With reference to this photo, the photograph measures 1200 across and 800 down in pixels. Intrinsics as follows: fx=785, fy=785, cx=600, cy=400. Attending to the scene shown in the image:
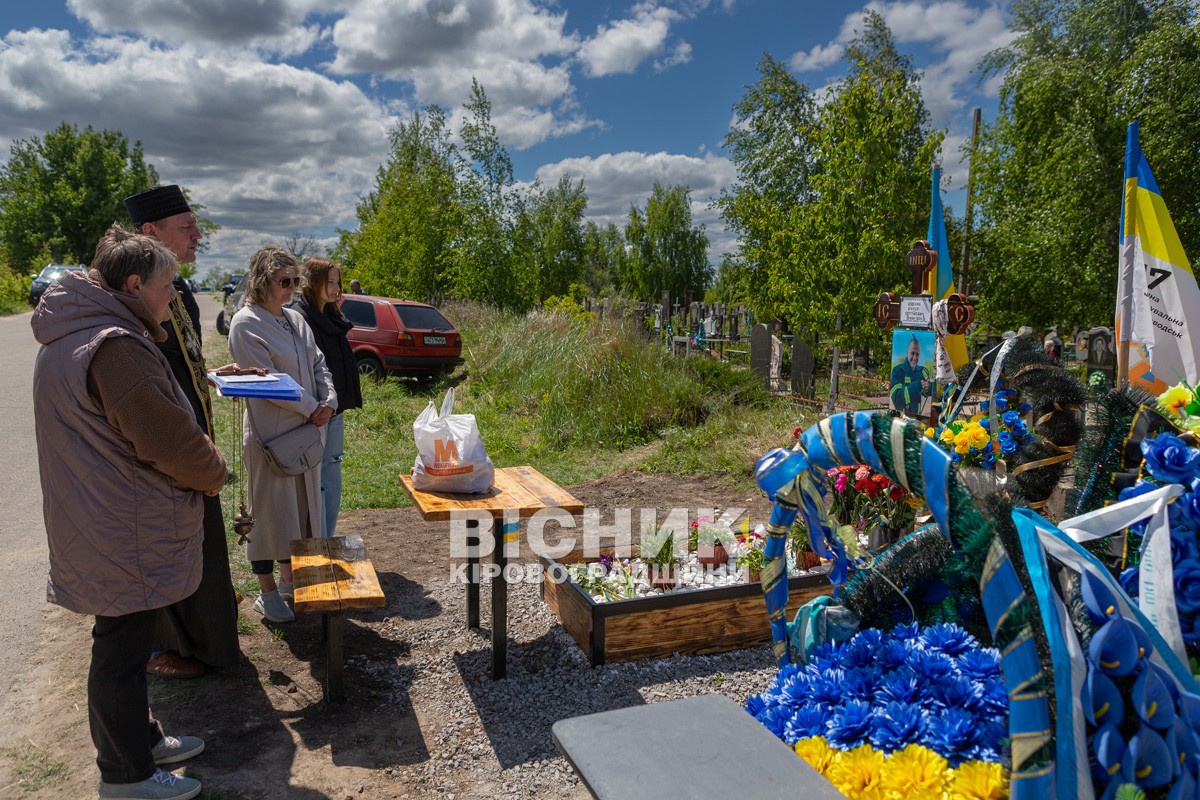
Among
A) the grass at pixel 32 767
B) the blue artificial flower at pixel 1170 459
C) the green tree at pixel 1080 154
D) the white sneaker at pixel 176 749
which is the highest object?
the green tree at pixel 1080 154

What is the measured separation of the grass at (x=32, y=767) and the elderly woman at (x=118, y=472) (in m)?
0.43

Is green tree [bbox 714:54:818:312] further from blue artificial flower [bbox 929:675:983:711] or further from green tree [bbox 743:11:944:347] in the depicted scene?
blue artificial flower [bbox 929:675:983:711]

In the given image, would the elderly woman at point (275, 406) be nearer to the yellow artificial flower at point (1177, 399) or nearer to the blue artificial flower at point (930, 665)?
the blue artificial flower at point (930, 665)

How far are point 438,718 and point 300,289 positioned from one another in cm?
263

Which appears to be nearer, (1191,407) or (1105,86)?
(1191,407)

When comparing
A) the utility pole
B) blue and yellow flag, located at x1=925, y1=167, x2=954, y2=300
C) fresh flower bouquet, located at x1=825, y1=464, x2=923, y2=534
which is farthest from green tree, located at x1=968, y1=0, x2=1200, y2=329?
fresh flower bouquet, located at x1=825, y1=464, x2=923, y2=534

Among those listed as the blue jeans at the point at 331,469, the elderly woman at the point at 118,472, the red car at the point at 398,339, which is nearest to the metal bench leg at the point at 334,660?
the elderly woman at the point at 118,472

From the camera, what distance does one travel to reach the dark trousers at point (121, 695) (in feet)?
8.41

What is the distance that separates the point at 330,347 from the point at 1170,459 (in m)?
4.05

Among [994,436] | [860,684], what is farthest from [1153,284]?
[860,684]

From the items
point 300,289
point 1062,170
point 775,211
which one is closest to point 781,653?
point 300,289

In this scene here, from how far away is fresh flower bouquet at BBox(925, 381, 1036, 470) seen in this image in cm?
360

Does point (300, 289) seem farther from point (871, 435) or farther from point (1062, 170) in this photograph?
point (1062, 170)

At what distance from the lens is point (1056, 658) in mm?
1163
